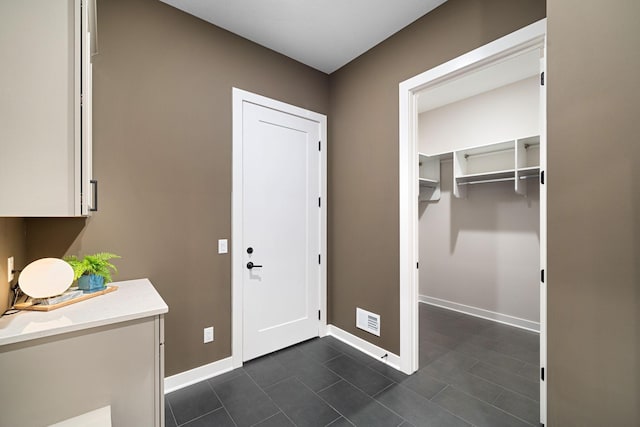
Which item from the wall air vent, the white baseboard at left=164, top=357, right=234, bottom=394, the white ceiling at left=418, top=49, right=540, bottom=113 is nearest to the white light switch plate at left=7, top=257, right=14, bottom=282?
the white baseboard at left=164, top=357, right=234, bottom=394

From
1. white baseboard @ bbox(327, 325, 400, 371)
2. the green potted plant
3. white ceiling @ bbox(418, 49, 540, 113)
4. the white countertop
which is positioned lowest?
white baseboard @ bbox(327, 325, 400, 371)

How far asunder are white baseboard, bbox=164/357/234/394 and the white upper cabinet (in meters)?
1.57

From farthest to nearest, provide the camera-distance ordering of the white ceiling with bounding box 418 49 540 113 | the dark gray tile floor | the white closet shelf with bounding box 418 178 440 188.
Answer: the white closet shelf with bounding box 418 178 440 188 < the white ceiling with bounding box 418 49 540 113 < the dark gray tile floor

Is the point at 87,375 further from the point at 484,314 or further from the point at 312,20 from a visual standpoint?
the point at 484,314

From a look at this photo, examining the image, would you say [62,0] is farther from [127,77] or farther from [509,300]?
[509,300]

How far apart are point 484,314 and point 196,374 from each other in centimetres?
334

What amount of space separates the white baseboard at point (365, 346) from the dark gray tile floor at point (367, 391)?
2.4 inches

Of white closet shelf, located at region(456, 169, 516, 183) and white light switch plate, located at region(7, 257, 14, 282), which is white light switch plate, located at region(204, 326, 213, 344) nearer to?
white light switch plate, located at region(7, 257, 14, 282)

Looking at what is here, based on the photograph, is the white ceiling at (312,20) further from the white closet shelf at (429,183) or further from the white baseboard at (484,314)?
the white baseboard at (484,314)

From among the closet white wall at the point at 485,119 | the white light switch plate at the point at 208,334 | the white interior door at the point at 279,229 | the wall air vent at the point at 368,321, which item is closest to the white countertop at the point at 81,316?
the white light switch plate at the point at 208,334

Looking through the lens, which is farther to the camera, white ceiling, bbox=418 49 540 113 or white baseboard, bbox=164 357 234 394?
white ceiling, bbox=418 49 540 113

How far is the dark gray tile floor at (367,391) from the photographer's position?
→ 1771 mm

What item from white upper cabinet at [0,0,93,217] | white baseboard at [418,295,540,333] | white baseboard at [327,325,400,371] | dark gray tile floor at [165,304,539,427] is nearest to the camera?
white upper cabinet at [0,0,93,217]

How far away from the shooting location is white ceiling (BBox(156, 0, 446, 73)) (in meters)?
2.06
